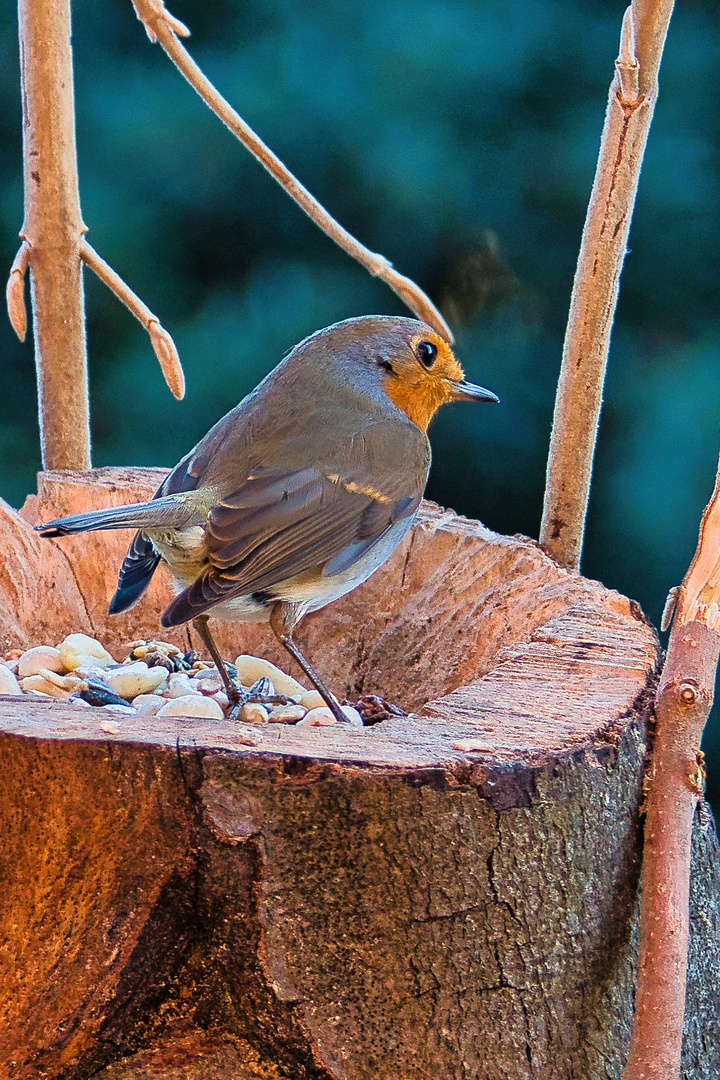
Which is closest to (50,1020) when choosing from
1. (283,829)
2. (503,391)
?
(283,829)

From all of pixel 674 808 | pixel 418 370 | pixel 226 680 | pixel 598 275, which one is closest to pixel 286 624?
pixel 226 680

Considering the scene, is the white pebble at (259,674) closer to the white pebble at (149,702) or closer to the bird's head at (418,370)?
the white pebble at (149,702)

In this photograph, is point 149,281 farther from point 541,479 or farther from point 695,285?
point 695,285

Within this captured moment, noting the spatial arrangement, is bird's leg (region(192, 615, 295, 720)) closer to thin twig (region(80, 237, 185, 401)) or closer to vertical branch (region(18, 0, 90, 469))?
thin twig (region(80, 237, 185, 401))

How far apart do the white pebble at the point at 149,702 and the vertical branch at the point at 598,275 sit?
0.48 metres

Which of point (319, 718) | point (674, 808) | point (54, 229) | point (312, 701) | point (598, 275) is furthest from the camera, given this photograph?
point (54, 229)

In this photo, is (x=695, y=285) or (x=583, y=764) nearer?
(x=583, y=764)

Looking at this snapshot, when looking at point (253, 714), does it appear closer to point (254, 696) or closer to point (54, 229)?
point (254, 696)

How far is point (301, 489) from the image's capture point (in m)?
1.09

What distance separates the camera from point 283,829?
→ 0.74 metres

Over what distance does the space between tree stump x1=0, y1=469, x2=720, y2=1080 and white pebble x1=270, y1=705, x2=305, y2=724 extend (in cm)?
24

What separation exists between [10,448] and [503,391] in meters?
0.75

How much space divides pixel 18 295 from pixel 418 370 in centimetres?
51

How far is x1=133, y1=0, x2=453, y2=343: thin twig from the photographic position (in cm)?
133
